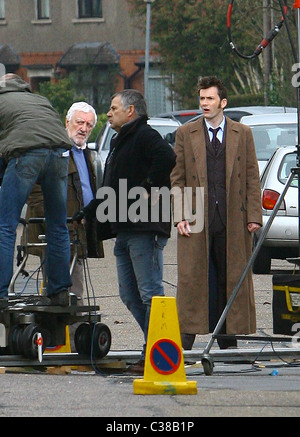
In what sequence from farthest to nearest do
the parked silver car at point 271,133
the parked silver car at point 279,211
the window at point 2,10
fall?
1. the window at point 2,10
2. the parked silver car at point 271,133
3. the parked silver car at point 279,211

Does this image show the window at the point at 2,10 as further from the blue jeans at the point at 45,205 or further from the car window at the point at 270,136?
the blue jeans at the point at 45,205

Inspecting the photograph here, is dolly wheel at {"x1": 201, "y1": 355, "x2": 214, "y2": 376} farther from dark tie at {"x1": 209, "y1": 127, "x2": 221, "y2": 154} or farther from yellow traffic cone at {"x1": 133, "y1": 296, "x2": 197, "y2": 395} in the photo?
dark tie at {"x1": 209, "y1": 127, "x2": 221, "y2": 154}

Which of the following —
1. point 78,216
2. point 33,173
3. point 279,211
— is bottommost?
point 279,211

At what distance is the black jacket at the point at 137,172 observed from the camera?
888cm

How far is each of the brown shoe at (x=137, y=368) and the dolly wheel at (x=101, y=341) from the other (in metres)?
0.22

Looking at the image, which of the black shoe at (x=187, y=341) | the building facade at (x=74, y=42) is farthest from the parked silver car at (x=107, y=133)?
the building facade at (x=74, y=42)

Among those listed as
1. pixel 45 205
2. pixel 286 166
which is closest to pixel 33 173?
pixel 45 205

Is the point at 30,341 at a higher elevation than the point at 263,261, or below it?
higher

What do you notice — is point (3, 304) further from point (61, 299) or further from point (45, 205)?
point (45, 205)

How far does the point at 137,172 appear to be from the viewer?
8.97m

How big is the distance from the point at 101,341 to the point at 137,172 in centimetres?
111
